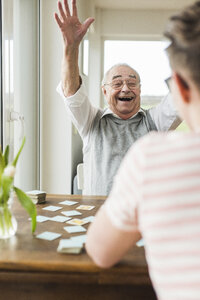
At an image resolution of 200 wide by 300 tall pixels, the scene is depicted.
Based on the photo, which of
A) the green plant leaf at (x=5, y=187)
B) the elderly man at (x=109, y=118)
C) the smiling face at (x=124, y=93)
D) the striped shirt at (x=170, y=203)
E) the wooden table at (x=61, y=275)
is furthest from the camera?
the smiling face at (x=124, y=93)

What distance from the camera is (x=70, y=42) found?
6.36 feet

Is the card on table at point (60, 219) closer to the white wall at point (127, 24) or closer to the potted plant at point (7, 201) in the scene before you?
the potted plant at point (7, 201)

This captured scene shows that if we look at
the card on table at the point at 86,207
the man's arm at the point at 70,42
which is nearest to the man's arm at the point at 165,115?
the man's arm at the point at 70,42

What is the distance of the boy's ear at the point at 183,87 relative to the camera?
0.67 metres

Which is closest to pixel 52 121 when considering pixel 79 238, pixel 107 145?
pixel 107 145

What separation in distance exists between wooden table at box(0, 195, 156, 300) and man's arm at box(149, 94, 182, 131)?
115 centimetres

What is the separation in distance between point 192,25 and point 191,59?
2.4 inches

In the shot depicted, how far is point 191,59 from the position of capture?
0.63 meters

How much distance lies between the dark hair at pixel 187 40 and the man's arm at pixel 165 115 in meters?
1.46

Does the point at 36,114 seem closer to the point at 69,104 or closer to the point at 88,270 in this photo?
the point at 69,104

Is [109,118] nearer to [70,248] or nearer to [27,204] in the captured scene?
[27,204]

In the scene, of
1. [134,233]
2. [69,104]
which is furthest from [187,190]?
[69,104]

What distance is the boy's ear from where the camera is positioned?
0.67 meters

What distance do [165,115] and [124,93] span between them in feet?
1.05
